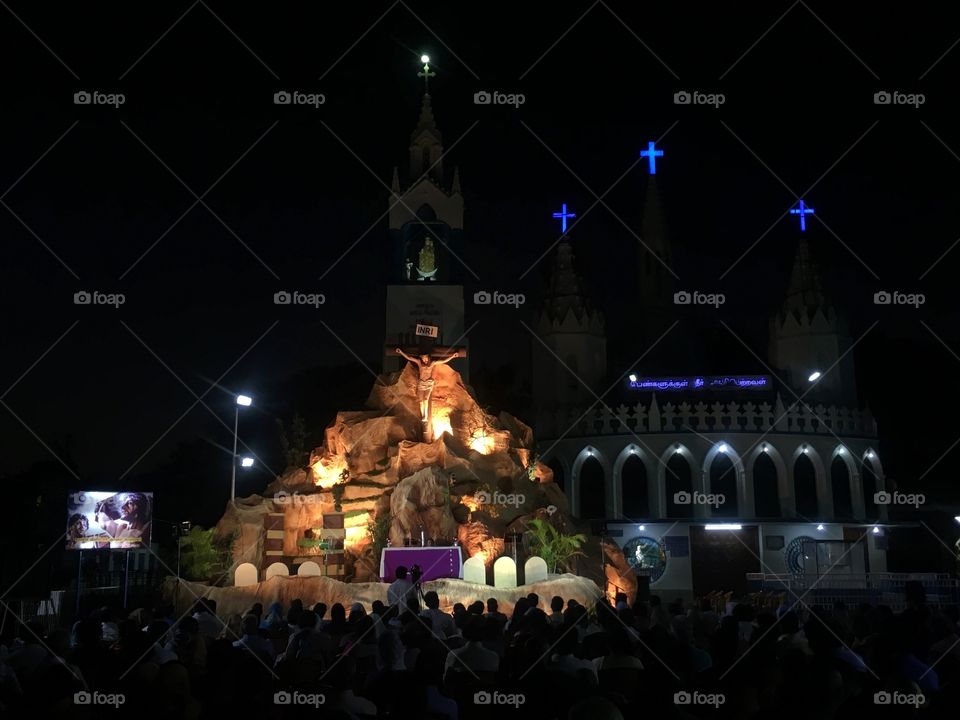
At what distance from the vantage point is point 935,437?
48.6m

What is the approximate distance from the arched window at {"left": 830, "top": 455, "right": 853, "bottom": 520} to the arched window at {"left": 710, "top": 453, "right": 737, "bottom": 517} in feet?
14.3

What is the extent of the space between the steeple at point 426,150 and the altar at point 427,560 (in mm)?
19700

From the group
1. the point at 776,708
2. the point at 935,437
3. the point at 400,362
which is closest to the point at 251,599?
the point at 400,362

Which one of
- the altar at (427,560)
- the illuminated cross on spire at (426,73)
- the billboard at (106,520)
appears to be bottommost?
the altar at (427,560)

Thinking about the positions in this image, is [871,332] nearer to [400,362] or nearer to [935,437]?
[935,437]

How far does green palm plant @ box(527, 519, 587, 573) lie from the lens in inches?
1192

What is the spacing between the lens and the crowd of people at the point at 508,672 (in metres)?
6.16

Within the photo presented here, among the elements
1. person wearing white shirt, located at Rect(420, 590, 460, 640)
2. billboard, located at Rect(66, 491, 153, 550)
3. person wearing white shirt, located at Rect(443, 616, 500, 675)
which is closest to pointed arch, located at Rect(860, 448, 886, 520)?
billboard, located at Rect(66, 491, 153, 550)

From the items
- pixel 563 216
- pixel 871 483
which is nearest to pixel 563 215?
pixel 563 216

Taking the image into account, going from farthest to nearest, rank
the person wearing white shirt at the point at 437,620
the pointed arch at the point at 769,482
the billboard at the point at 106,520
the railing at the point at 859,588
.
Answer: the pointed arch at the point at 769,482 < the railing at the point at 859,588 < the billboard at the point at 106,520 < the person wearing white shirt at the point at 437,620

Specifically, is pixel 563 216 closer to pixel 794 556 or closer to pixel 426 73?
pixel 426 73

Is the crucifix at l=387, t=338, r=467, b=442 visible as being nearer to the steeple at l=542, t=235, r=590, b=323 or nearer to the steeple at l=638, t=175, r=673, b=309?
the steeple at l=542, t=235, r=590, b=323

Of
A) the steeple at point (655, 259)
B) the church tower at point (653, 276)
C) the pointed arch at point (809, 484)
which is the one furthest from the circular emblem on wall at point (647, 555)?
the steeple at point (655, 259)

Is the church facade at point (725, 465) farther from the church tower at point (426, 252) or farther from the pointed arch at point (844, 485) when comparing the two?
the church tower at point (426, 252)
